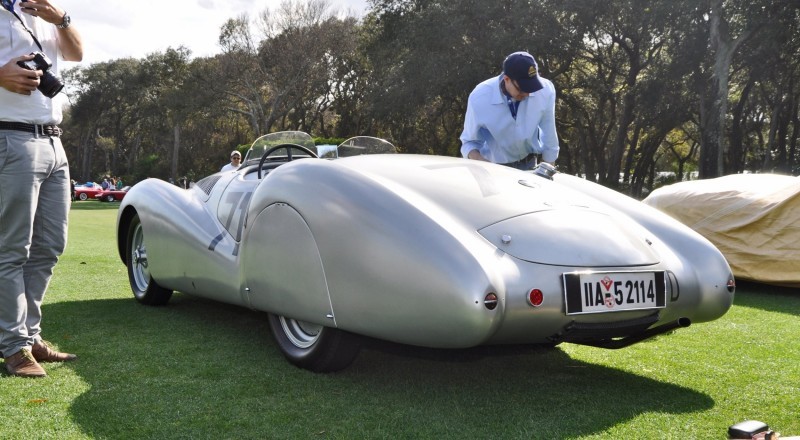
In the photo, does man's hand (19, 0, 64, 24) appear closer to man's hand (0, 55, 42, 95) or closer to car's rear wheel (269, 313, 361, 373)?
man's hand (0, 55, 42, 95)

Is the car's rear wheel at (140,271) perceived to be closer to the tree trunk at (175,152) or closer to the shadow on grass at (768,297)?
the shadow on grass at (768,297)

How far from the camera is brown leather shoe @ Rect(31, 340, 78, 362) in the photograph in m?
3.52

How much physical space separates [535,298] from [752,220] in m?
4.83

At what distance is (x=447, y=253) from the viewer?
→ 2721 mm

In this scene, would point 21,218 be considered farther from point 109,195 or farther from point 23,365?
point 109,195

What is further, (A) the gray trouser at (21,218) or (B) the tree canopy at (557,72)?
(B) the tree canopy at (557,72)

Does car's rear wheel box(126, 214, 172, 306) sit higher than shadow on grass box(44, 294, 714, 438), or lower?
higher

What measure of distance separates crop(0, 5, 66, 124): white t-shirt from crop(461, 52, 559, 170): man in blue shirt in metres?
2.41

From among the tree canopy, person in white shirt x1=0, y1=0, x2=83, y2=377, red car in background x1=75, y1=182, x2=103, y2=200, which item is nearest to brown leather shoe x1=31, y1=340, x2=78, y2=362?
person in white shirt x1=0, y1=0, x2=83, y2=377

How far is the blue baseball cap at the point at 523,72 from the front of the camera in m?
4.49

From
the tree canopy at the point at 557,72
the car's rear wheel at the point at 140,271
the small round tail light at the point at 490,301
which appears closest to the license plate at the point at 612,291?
the small round tail light at the point at 490,301

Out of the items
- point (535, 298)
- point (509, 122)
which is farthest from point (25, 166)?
point (509, 122)

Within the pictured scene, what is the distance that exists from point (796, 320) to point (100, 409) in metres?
4.66

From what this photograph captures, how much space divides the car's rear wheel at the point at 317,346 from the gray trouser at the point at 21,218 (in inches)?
47.9
